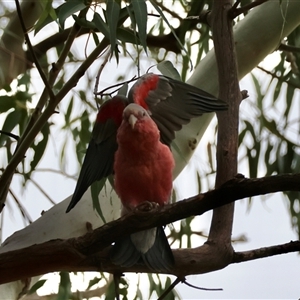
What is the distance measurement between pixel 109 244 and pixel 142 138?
0.26m

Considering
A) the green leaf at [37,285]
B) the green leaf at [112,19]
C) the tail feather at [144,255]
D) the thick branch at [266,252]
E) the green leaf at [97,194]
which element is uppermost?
the green leaf at [112,19]

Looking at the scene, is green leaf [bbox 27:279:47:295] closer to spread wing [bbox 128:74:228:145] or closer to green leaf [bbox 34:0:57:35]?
spread wing [bbox 128:74:228:145]

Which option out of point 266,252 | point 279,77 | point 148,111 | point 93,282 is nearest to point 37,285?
point 93,282

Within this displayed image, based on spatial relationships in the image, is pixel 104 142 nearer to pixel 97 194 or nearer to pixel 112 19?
pixel 97 194

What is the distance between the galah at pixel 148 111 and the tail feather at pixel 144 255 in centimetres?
16

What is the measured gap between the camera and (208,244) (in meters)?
0.98

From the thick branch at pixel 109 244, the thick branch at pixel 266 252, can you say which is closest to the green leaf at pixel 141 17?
the thick branch at pixel 109 244

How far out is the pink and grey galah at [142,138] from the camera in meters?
1.06

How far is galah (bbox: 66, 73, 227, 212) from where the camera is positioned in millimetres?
1097

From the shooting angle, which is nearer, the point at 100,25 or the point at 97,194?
the point at 100,25

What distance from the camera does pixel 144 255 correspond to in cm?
99

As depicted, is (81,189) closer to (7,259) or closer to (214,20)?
(7,259)

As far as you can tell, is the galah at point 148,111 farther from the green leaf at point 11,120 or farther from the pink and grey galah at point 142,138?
the green leaf at point 11,120

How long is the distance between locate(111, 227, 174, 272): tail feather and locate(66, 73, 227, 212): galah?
0.52ft
